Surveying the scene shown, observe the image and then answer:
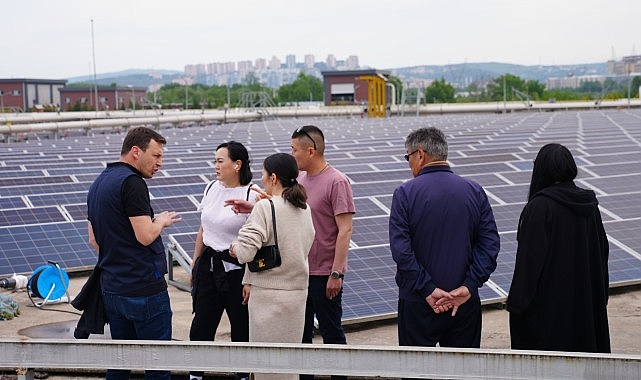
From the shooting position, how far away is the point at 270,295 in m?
4.88

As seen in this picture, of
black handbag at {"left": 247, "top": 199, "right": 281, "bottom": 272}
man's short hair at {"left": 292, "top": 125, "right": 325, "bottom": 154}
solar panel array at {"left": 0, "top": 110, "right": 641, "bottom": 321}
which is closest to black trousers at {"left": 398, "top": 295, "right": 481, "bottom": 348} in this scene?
black handbag at {"left": 247, "top": 199, "right": 281, "bottom": 272}

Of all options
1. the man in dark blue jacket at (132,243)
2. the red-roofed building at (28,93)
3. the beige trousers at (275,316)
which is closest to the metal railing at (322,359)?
the man in dark blue jacket at (132,243)

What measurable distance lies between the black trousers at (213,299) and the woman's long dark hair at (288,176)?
0.96 metres

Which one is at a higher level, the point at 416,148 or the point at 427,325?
the point at 416,148

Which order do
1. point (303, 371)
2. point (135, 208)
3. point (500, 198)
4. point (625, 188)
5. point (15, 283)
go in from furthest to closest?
point (625, 188) < point (500, 198) < point (15, 283) < point (135, 208) < point (303, 371)

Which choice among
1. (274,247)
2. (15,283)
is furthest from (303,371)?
(15,283)

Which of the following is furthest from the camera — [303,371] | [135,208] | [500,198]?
[500,198]

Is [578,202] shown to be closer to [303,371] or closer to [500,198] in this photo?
[303,371]

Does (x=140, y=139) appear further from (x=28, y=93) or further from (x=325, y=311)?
(x=28, y=93)

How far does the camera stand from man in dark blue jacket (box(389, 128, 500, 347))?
4.70 m

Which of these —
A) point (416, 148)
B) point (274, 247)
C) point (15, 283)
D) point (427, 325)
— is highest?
point (416, 148)

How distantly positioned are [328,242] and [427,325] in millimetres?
1130

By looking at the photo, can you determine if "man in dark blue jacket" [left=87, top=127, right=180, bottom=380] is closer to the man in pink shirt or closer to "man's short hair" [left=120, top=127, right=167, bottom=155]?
"man's short hair" [left=120, top=127, right=167, bottom=155]

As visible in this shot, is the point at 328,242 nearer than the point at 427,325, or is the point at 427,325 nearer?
the point at 427,325
